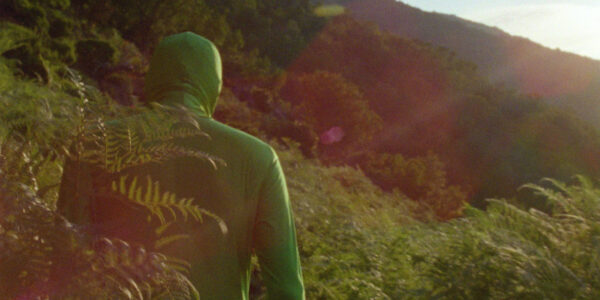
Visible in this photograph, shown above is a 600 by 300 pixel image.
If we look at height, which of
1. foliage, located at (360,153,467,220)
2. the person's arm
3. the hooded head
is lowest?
foliage, located at (360,153,467,220)

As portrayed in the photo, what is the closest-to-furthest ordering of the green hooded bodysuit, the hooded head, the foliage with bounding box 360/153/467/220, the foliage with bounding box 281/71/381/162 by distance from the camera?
the green hooded bodysuit < the hooded head < the foliage with bounding box 360/153/467/220 < the foliage with bounding box 281/71/381/162

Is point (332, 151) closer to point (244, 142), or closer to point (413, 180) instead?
point (413, 180)

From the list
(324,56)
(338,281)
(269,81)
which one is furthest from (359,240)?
(324,56)

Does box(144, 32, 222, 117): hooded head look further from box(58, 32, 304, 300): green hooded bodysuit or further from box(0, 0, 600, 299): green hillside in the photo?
box(0, 0, 600, 299): green hillside

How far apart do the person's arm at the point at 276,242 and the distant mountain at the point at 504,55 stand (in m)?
109

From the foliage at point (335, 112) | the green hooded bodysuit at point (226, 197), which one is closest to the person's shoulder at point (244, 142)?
the green hooded bodysuit at point (226, 197)

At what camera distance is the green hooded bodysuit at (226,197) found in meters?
1.55

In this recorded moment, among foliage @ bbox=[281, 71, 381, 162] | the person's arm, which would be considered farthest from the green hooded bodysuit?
foliage @ bbox=[281, 71, 381, 162]

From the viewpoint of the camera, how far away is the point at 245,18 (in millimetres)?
49875

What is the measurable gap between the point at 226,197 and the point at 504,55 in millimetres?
128547

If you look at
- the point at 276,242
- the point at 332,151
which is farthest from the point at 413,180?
the point at 276,242

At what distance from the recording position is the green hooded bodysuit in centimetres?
155

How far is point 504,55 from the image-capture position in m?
120

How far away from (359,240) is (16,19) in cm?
1499
